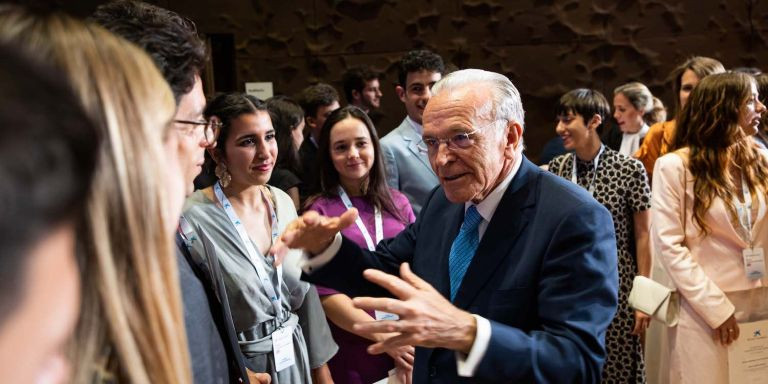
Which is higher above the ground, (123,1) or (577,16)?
(577,16)

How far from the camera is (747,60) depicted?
704cm

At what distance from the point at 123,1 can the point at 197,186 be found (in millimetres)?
2221

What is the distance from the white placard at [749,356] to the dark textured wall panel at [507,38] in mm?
4365

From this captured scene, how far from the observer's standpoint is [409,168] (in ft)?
12.1

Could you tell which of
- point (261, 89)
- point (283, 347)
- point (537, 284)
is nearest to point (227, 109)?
point (283, 347)

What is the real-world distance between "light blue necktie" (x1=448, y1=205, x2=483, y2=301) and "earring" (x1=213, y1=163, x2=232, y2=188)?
42.8 inches

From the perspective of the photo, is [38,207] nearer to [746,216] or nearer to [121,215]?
[121,215]

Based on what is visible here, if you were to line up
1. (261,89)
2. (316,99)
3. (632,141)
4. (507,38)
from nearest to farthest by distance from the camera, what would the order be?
(316,99) < (632,141) < (261,89) < (507,38)

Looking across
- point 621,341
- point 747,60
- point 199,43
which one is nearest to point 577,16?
point 747,60

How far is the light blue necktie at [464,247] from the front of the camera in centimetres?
182

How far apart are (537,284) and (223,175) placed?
139cm

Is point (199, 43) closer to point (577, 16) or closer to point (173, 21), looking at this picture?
point (173, 21)

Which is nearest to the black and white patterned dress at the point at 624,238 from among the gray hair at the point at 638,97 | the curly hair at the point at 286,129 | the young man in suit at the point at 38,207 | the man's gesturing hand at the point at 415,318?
the curly hair at the point at 286,129

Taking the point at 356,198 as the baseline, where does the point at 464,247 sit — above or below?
below
